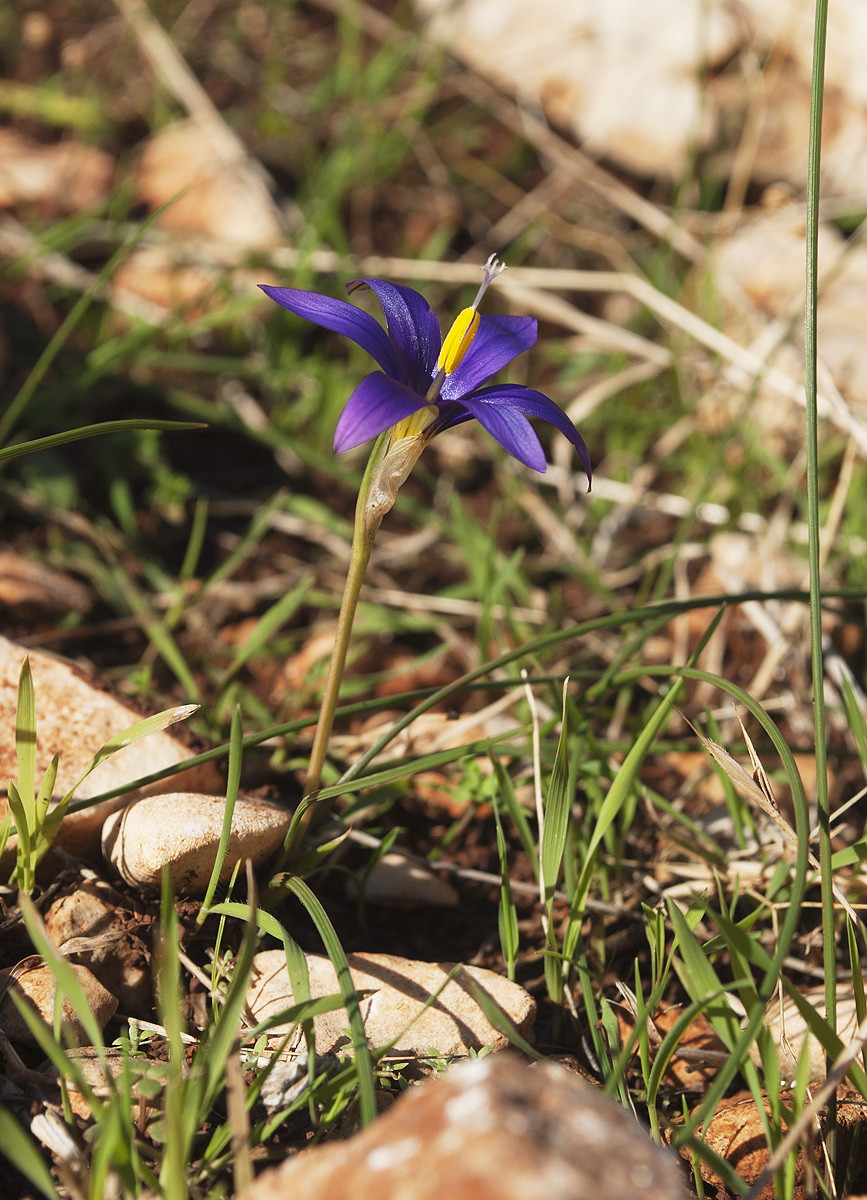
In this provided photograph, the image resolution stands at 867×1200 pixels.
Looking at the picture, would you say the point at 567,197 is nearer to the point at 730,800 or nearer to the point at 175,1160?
the point at 730,800

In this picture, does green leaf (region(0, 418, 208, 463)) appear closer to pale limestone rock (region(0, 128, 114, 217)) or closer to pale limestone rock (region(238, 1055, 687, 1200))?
pale limestone rock (region(238, 1055, 687, 1200))

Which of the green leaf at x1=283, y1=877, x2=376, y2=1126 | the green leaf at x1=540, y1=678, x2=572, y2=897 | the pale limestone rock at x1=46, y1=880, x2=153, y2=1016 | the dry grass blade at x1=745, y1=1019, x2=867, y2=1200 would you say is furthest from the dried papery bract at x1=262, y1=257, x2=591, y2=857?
the dry grass blade at x1=745, y1=1019, x2=867, y2=1200

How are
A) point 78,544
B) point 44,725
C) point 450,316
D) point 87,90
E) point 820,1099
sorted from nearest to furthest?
point 820,1099, point 44,725, point 78,544, point 450,316, point 87,90

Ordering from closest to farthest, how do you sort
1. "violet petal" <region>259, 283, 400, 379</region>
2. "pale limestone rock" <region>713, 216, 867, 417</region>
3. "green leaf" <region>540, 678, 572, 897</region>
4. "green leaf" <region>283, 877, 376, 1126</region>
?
1. "green leaf" <region>283, 877, 376, 1126</region>
2. "violet petal" <region>259, 283, 400, 379</region>
3. "green leaf" <region>540, 678, 572, 897</region>
4. "pale limestone rock" <region>713, 216, 867, 417</region>

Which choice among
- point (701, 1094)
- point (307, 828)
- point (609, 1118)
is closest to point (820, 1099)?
point (609, 1118)

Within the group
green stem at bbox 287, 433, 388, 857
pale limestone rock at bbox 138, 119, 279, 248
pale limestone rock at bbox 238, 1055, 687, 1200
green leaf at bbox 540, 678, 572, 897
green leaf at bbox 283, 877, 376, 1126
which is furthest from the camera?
pale limestone rock at bbox 138, 119, 279, 248

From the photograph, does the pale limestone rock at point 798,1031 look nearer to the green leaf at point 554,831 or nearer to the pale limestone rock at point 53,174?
the green leaf at point 554,831

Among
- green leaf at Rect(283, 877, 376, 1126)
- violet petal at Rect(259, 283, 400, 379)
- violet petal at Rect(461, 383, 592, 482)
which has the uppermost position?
violet petal at Rect(259, 283, 400, 379)

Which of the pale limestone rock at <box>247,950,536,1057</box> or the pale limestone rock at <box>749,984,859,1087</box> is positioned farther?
the pale limestone rock at <box>749,984,859,1087</box>
